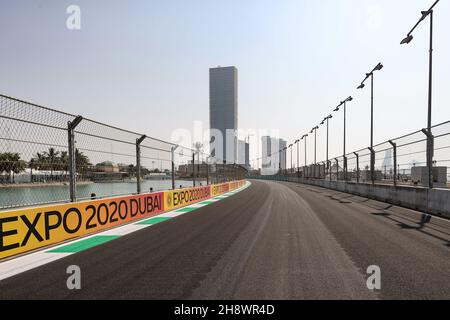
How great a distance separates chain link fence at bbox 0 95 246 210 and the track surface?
61.9 inches

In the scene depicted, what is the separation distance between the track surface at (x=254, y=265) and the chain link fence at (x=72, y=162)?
157 cm

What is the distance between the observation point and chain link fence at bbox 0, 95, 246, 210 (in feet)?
20.7

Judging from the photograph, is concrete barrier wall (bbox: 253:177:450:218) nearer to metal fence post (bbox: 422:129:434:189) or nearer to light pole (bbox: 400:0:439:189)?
metal fence post (bbox: 422:129:434:189)

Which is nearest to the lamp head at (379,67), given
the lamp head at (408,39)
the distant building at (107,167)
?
the lamp head at (408,39)

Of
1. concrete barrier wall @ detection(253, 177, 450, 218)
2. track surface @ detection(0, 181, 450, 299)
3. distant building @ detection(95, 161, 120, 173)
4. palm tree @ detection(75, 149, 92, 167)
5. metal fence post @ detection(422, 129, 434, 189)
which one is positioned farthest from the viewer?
metal fence post @ detection(422, 129, 434, 189)

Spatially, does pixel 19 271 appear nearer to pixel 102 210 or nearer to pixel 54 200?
pixel 54 200

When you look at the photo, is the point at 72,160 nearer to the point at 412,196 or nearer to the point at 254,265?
the point at 254,265

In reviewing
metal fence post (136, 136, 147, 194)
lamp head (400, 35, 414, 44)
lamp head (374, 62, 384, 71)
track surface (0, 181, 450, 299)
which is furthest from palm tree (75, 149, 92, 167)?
lamp head (374, 62, 384, 71)

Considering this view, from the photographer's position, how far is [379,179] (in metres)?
21.3

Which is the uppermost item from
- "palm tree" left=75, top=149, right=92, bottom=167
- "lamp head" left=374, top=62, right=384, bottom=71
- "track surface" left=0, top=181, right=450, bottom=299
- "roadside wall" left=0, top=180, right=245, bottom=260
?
"lamp head" left=374, top=62, right=384, bottom=71

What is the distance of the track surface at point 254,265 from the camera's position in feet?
13.7

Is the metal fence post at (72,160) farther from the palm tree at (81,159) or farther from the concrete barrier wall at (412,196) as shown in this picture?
the concrete barrier wall at (412,196)
